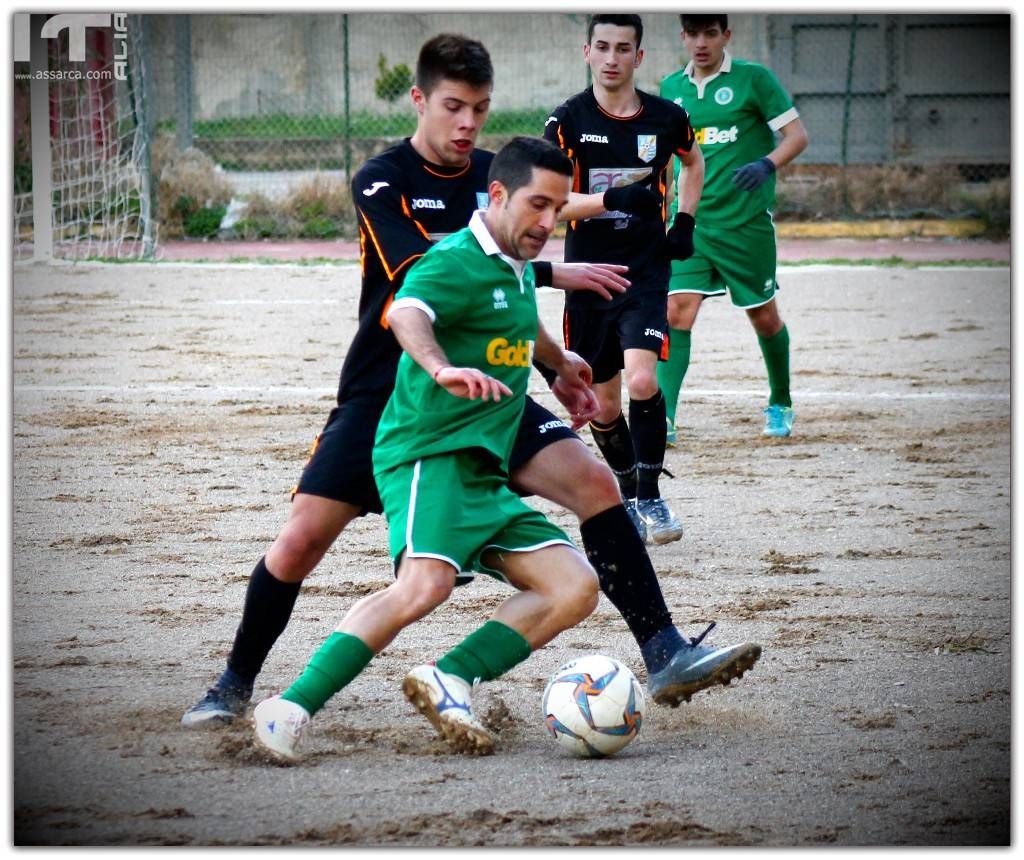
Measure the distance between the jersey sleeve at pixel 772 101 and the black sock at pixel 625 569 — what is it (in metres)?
4.56

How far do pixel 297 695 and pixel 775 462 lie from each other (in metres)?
4.44

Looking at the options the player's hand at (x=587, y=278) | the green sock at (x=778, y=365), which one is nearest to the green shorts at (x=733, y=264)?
the green sock at (x=778, y=365)

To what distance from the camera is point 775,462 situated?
7.70 m

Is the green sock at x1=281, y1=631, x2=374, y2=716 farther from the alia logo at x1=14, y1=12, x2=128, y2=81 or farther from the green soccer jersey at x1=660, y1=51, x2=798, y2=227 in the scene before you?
the alia logo at x1=14, y1=12, x2=128, y2=81

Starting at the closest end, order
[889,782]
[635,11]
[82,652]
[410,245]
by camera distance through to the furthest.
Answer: [889,782] < [410,245] < [82,652] < [635,11]

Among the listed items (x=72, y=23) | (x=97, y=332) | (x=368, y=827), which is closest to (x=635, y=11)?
(x=368, y=827)

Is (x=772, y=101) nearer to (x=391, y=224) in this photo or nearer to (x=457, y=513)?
(x=391, y=224)

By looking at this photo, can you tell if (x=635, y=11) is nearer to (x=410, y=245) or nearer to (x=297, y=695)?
(x=410, y=245)

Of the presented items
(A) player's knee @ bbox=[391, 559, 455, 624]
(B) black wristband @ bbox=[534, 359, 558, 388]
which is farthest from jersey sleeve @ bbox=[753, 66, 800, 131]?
(A) player's knee @ bbox=[391, 559, 455, 624]

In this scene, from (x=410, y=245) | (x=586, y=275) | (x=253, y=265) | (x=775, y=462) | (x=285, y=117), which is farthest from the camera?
(x=285, y=117)

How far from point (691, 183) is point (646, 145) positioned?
301 mm

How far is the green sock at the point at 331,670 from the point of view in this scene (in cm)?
367

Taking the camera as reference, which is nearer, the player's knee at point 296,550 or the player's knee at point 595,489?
the player's knee at point 296,550

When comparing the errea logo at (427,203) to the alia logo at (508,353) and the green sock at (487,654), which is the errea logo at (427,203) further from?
the green sock at (487,654)
